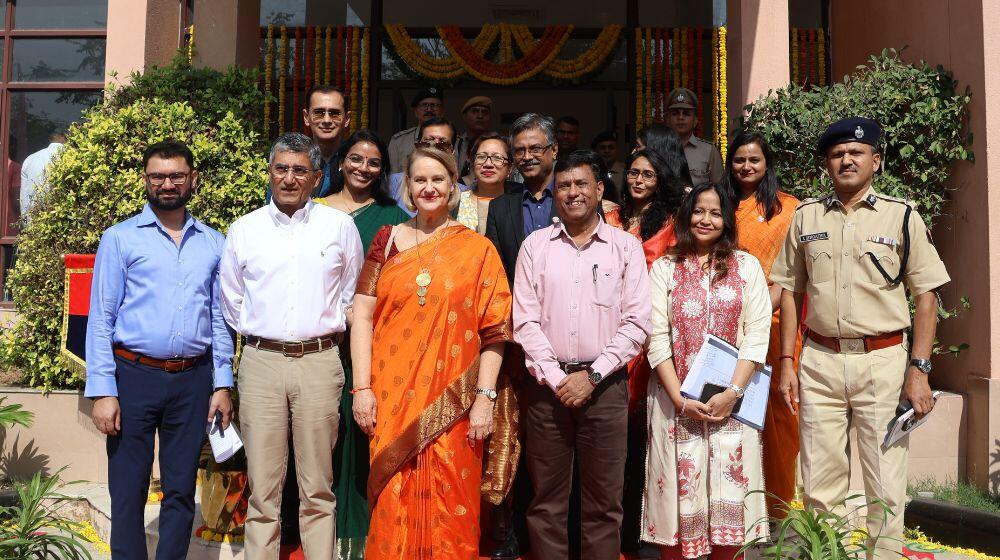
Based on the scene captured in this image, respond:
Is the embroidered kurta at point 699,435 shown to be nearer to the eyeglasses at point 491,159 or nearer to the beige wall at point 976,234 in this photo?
the eyeglasses at point 491,159

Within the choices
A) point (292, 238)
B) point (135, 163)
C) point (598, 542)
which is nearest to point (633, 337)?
point (598, 542)

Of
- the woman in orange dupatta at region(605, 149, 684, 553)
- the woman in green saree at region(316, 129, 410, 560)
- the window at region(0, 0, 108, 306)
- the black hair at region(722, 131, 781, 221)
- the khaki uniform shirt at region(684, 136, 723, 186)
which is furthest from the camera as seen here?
the window at region(0, 0, 108, 306)

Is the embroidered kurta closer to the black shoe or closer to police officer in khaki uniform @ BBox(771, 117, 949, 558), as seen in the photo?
police officer in khaki uniform @ BBox(771, 117, 949, 558)

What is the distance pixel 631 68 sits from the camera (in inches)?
356

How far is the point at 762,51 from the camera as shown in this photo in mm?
5879

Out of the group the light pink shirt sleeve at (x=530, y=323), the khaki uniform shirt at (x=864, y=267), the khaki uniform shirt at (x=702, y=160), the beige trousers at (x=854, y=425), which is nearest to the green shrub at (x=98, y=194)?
the light pink shirt sleeve at (x=530, y=323)

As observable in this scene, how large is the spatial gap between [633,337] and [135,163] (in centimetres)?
367

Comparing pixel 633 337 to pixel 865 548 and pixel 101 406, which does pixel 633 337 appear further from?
pixel 101 406

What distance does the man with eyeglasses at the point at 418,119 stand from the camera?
5.71 m

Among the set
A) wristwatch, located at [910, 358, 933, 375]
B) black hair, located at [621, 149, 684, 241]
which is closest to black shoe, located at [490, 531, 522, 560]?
black hair, located at [621, 149, 684, 241]

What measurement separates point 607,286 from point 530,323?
37 cm

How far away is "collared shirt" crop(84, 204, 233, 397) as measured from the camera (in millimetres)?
3561

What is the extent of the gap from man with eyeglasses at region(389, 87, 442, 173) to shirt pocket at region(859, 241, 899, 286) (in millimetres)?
3066

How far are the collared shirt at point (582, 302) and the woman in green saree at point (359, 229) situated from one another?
31.8 inches
